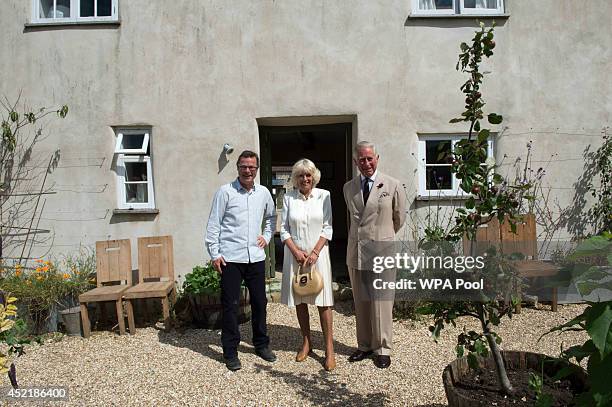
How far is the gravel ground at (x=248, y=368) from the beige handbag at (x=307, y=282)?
26.0 inches

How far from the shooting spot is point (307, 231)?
369 cm

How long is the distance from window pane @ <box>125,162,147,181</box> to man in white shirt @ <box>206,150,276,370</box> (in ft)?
7.89

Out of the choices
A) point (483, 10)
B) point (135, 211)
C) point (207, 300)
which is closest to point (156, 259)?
point (135, 211)

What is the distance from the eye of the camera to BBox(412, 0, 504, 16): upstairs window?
5488 mm

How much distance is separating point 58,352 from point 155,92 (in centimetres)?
323

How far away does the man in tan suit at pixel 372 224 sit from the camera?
3.61m

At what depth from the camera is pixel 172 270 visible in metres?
5.35

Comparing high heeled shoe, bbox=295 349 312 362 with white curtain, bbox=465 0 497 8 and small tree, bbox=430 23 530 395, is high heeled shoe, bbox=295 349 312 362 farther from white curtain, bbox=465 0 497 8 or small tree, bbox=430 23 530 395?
white curtain, bbox=465 0 497 8

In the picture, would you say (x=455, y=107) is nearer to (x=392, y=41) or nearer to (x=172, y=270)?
(x=392, y=41)

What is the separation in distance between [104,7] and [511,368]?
6.19 metres

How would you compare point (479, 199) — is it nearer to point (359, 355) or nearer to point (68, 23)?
point (359, 355)

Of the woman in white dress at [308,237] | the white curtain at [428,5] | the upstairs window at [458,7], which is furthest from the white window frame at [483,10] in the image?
the woman in white dress at [308,237]

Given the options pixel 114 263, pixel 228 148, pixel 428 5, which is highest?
pixel 428 5

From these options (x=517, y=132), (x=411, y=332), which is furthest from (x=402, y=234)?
(x=517, y=132)
